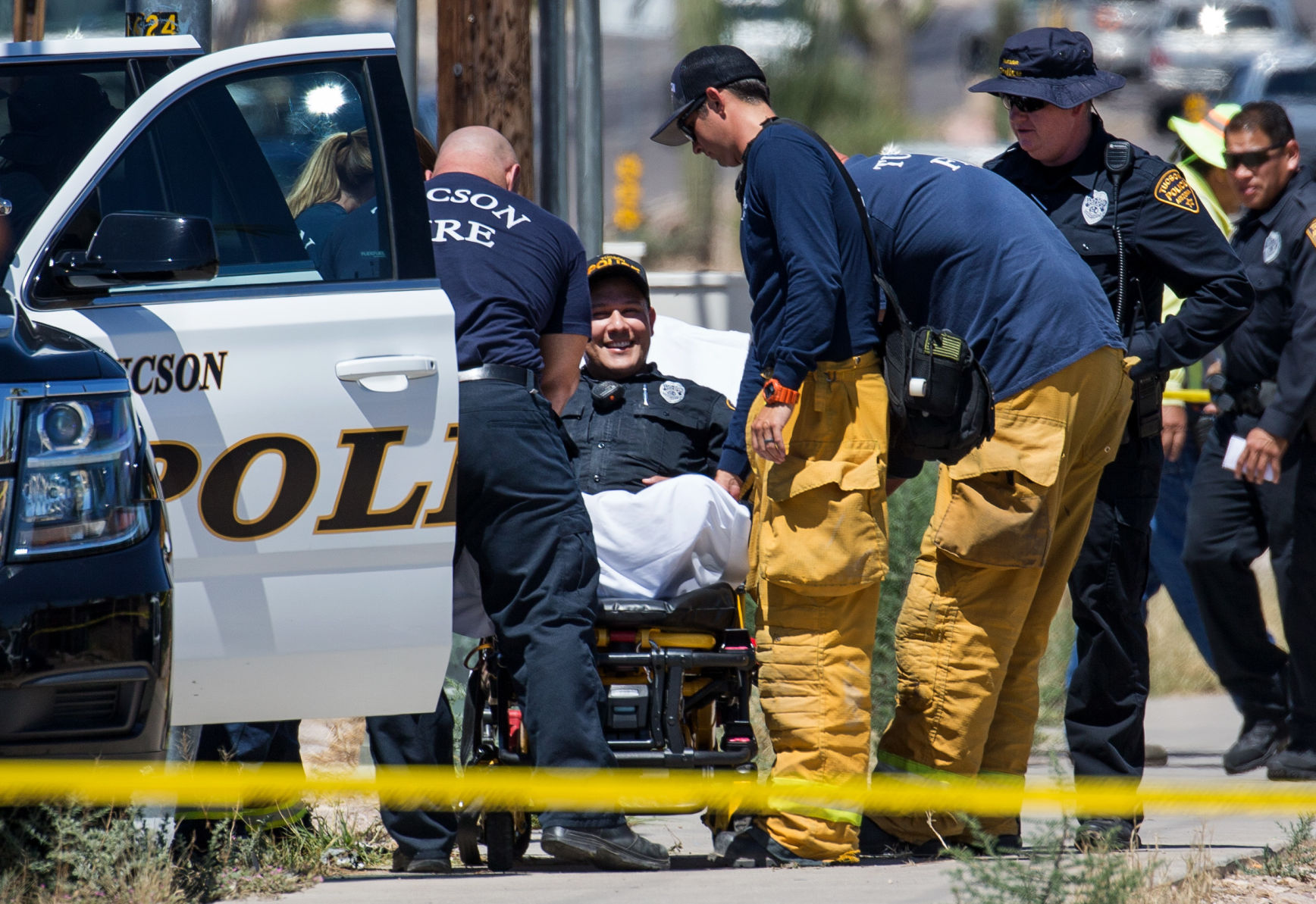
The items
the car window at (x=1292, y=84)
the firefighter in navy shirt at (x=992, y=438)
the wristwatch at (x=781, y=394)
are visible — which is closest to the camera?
the wristwatch at (x=781, y=394)

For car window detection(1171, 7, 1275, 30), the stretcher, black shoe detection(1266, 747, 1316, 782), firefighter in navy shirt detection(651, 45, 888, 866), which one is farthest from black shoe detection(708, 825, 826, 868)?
car window detection(1171, 7, 1275, 30)

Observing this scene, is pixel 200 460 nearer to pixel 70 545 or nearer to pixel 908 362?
pixel 70 545

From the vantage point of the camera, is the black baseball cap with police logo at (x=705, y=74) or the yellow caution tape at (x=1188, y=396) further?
the yellow caution tape at (x=1188, y=396)

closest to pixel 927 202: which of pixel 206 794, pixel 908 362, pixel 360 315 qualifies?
pixel 908 362

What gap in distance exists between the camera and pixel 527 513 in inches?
162

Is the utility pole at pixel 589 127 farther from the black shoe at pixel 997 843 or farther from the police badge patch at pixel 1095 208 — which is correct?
the black shoe at pixel 997 843

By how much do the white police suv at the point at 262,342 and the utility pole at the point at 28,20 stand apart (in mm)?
2649

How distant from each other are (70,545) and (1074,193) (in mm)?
2886

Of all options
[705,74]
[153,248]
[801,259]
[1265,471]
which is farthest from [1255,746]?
[153,248]

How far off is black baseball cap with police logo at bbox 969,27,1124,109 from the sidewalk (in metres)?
1.95

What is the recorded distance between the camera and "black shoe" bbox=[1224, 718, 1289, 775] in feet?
19.6

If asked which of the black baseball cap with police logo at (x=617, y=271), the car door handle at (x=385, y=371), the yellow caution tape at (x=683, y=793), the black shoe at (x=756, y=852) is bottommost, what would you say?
the black shoe at (x=756, y=852)

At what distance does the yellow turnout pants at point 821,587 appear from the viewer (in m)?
4.09

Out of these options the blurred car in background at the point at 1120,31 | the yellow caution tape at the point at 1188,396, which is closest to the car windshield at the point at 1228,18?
the blurred car in background at the point at 1120,31
